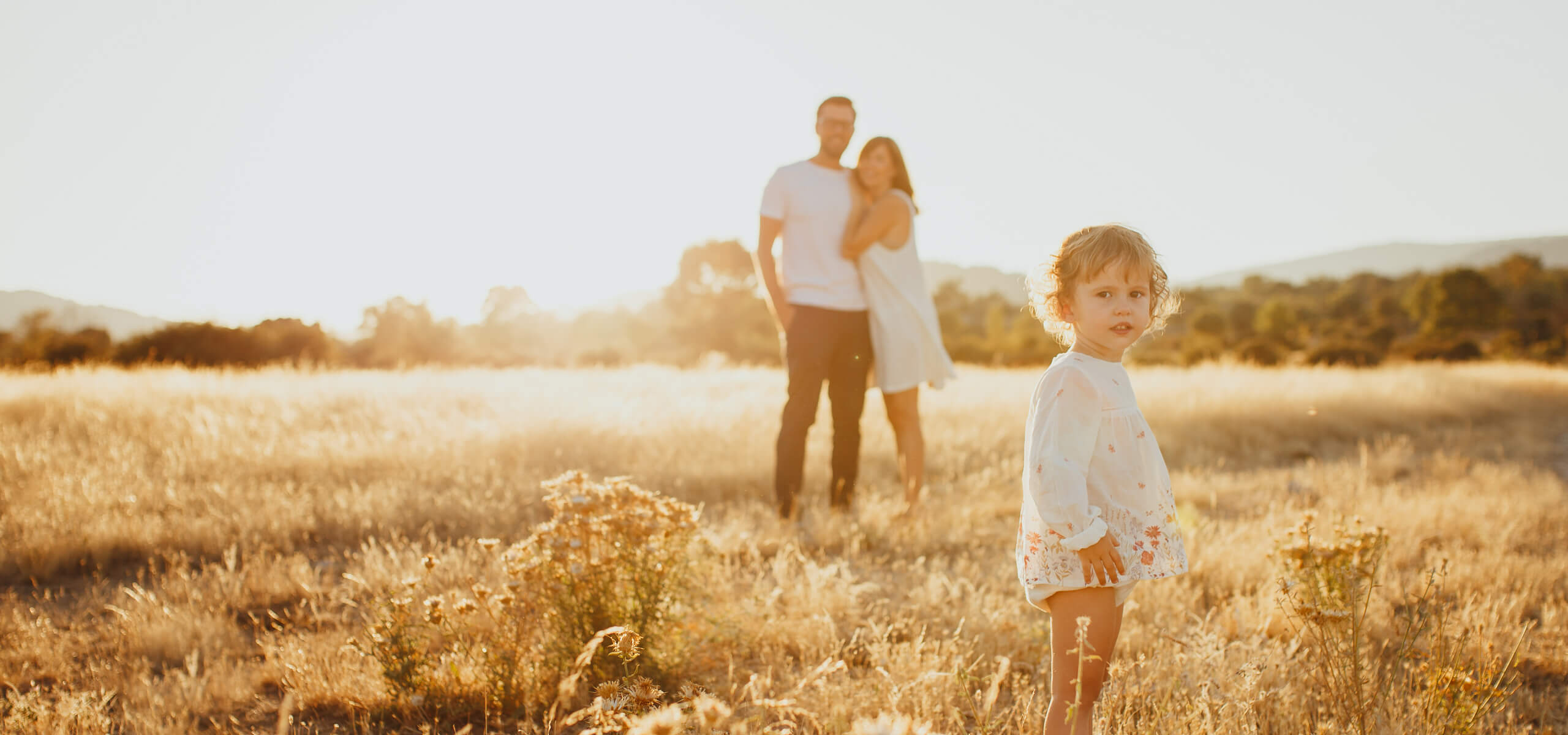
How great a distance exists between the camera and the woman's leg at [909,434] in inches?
168

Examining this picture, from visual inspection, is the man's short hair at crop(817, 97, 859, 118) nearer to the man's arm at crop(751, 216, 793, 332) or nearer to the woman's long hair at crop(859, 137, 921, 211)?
the woman's long hair at crop(859, 137, 921, 211)

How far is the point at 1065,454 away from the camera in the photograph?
1.62 metres

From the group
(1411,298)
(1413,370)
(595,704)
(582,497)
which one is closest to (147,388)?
(582,497)

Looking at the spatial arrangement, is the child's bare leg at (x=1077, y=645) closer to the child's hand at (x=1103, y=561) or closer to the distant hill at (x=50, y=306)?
the child's hand at (x=1103, y=561)

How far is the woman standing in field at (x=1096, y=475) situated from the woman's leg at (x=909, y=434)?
2.51 m

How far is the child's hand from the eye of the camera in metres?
1.58

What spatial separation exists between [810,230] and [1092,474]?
2.61 meters

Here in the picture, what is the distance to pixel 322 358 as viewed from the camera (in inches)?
679

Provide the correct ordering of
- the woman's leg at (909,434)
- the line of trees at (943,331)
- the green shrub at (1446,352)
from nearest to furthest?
1. the woman's leg at (909,434)
2. the line of trees at (943,331)
3. the green shrub at (1446,352)

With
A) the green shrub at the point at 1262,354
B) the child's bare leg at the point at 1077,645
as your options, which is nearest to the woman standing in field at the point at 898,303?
the child's bare leg at the point at 1077,645

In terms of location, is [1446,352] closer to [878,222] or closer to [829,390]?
[829,390]

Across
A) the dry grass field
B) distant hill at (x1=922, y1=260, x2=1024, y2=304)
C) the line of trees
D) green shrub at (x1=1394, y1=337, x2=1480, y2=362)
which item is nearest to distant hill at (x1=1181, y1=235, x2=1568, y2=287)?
distant hill at (x1=922, y1=260, x2=1024, y2=304)

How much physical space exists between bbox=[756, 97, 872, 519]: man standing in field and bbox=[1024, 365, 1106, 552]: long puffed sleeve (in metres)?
2.40

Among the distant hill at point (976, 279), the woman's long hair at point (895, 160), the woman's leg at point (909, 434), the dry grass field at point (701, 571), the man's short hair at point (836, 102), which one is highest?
the distant hill at point (976, 279)
